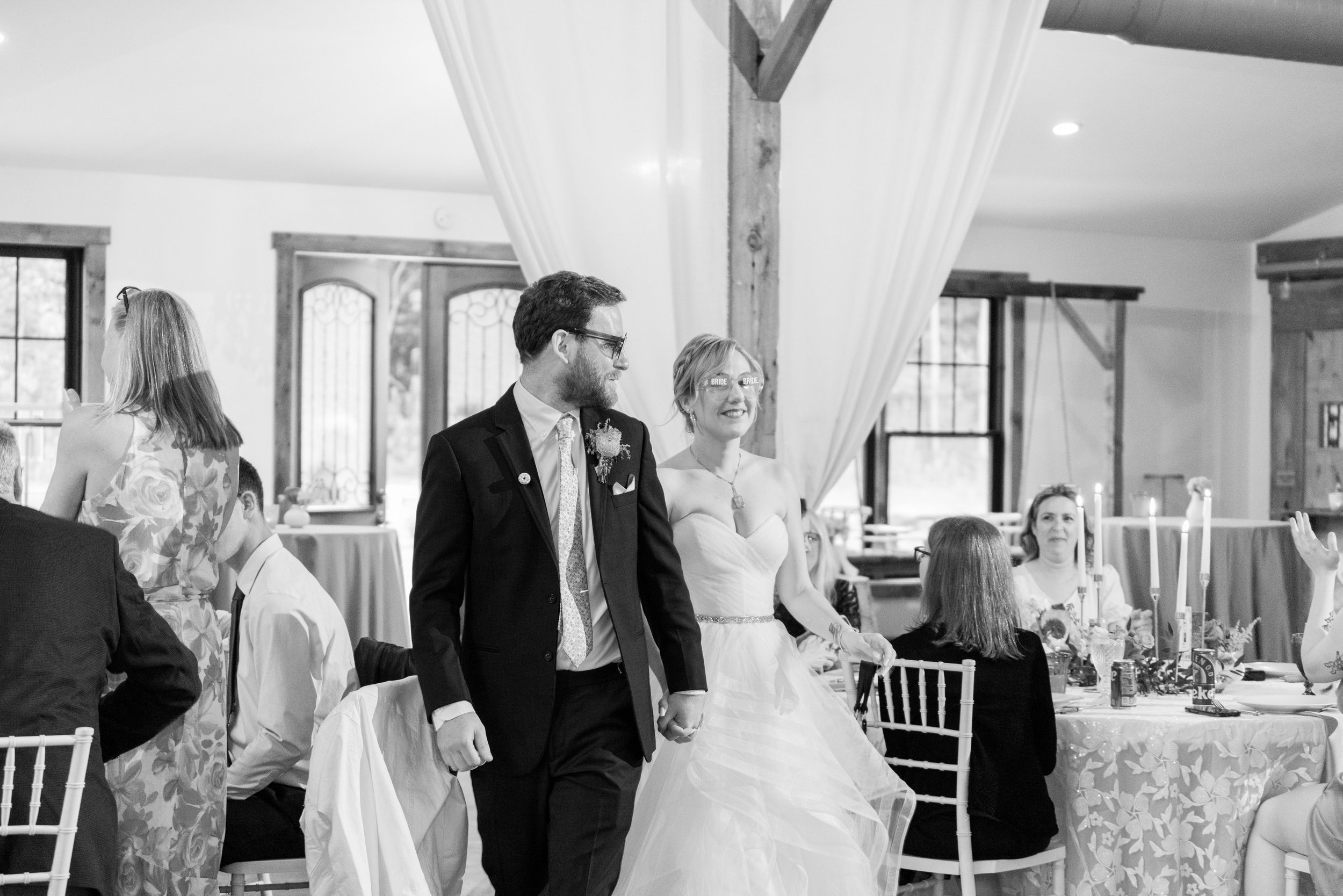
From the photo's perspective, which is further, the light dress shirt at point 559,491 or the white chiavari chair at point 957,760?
the white chiavari chair at point 957,760

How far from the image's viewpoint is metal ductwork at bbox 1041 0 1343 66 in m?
4.82

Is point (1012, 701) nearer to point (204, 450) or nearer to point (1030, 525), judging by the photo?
point (1030, 525)

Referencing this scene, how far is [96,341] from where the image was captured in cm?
795

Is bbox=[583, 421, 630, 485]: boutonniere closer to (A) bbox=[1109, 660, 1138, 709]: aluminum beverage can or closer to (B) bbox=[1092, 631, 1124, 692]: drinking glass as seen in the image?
(A) bbox=[1109, 660, 1138, 709]: aluminum beverage can

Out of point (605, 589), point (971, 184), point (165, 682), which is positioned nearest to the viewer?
point (165, 682)

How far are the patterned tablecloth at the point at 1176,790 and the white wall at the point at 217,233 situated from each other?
616 cm

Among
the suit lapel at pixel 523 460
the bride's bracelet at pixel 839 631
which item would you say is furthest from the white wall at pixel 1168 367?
the suit lapel at pixel 523 460

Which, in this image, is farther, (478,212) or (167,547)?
(478,212)

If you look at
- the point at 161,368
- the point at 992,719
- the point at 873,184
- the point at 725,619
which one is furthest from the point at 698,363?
the point at 873,184

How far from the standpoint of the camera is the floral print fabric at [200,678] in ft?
7.86

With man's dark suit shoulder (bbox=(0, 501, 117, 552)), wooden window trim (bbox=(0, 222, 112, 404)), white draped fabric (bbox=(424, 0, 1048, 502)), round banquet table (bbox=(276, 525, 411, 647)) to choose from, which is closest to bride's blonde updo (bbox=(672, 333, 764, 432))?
white draped fabric (bbox=(424, 0, 1048, 502))

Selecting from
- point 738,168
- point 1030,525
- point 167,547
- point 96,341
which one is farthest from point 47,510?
point 96,341

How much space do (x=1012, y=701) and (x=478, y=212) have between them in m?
6.35

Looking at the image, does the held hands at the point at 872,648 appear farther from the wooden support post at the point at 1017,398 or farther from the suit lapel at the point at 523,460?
the wooden support post at the point at 1017,398
